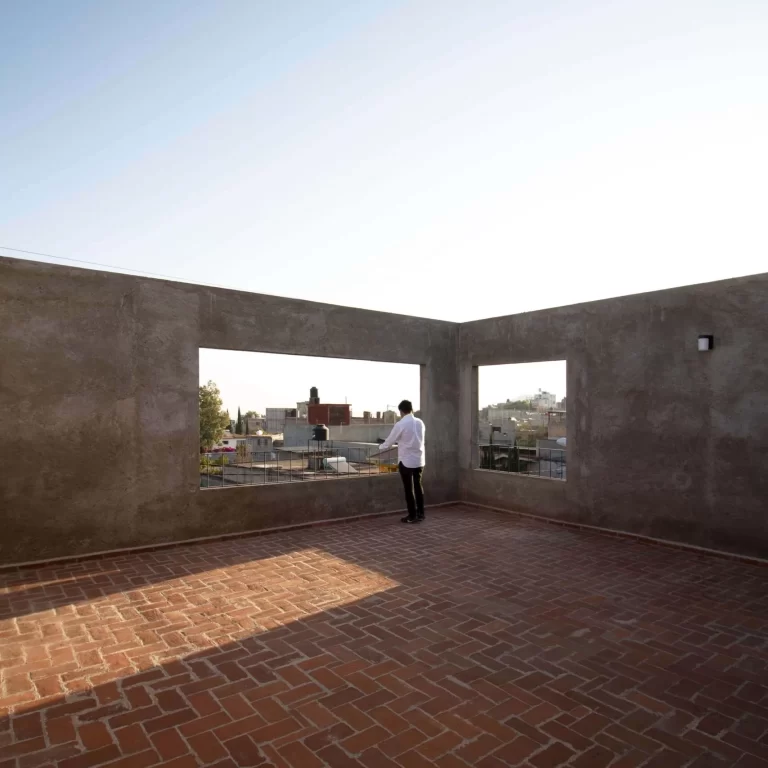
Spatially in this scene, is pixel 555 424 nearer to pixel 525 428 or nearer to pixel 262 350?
pixel 525 428

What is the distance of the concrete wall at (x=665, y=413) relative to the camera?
505cm

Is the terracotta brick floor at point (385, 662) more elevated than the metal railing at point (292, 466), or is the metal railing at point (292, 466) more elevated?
the metal railing at point (292, 466)

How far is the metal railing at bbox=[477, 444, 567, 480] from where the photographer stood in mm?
7027

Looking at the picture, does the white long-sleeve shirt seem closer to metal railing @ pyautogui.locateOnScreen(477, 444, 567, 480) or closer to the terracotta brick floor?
metal railing @ pyautogui.locateOnScreen(477, 444, 567, 480)

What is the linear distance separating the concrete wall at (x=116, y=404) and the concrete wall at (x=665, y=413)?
11.1ft

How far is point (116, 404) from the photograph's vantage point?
5.19 m

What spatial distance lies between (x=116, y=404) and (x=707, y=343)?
6.25 m

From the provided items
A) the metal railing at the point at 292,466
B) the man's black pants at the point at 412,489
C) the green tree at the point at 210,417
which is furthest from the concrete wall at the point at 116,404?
the green tree at the point at 210,417

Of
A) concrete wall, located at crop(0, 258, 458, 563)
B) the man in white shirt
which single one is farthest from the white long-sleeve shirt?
concrete wall, located at crop(0, 258, 458, 563)

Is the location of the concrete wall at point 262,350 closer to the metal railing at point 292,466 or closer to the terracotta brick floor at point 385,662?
the terracotta brick floor at point 385,662

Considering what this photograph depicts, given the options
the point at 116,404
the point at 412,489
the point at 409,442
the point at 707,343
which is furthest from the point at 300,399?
the point at 707,343

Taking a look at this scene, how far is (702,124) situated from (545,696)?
5.66 meters

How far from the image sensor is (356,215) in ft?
27.1

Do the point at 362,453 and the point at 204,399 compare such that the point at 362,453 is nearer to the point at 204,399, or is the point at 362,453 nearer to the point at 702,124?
the point at 702,124
